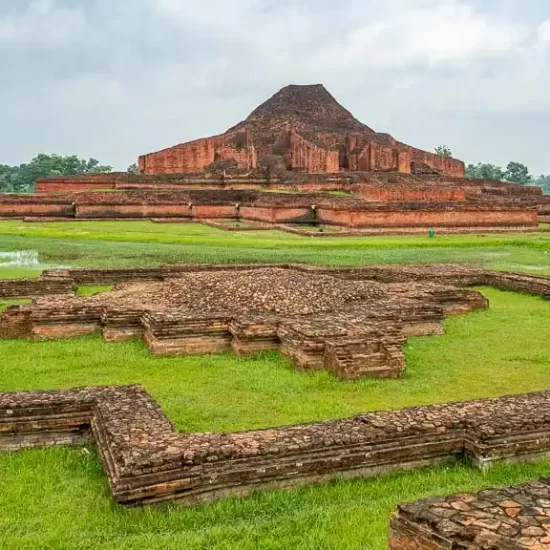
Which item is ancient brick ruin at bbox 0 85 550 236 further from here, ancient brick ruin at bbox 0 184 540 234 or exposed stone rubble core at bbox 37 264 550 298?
exposed stone rubble core at bbox 37 264 550 298

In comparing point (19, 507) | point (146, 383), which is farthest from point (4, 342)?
point (19, 507)

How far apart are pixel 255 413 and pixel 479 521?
8.46ft

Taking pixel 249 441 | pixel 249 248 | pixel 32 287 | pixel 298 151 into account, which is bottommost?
pixel 249 248

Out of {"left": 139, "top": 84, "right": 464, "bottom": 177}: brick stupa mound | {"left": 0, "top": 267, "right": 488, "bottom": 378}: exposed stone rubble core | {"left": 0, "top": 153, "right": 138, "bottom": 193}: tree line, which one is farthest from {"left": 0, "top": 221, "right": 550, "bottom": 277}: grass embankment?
{"left": 0, "top": 153, "right": 138, "bottom": 193}: tree line

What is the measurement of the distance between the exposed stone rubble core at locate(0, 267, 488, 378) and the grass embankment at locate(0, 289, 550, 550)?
0.21 m

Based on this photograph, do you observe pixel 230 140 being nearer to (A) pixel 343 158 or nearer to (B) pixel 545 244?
(A) pixel 343 158

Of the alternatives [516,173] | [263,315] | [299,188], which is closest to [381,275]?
[263,315]

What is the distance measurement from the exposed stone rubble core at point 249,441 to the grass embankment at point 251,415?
98mm

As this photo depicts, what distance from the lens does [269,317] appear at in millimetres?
7066

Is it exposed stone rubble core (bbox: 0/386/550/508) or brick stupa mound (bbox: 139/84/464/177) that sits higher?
brick stupa mound (bbox: 139/84/464/177)

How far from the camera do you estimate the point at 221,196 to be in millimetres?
26812

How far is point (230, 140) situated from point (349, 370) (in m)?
33.5

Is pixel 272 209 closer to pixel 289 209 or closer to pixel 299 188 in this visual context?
pixel 289 209

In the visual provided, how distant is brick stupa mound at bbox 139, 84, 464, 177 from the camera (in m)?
36.6
